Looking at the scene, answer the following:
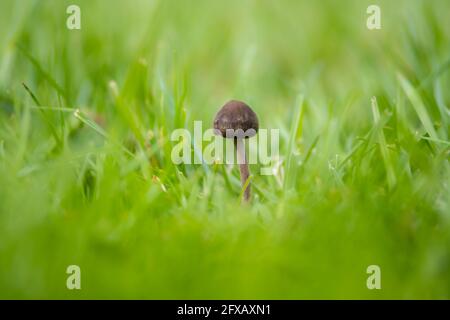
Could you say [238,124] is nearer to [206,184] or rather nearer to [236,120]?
[236,120]

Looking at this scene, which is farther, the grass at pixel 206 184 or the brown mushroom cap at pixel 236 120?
the brown mushroom cap at pixel 236 120

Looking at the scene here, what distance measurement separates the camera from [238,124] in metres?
2.26

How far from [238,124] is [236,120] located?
20 millimetres

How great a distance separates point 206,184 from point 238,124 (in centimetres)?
31

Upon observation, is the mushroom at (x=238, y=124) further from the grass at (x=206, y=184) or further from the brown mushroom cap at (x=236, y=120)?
the grass at (x=206, y=184)

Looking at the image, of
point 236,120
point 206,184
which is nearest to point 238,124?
point 236,120

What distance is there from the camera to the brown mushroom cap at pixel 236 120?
226 cm

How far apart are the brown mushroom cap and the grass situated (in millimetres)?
207

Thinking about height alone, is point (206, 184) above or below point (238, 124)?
below

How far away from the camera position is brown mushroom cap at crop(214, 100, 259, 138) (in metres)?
2.26

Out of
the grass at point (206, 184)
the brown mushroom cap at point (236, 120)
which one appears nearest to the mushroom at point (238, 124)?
the brown mushroom cap at point (236, 120)

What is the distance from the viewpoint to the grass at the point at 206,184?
163 cm

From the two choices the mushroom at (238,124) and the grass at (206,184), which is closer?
the grass at (206,184)

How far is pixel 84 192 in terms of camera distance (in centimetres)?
226
